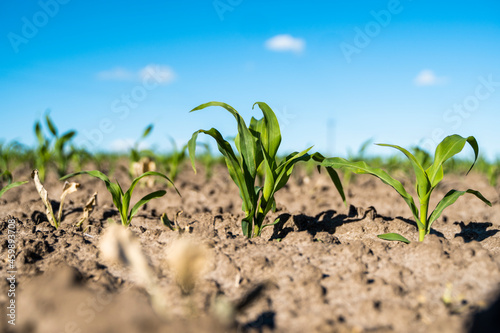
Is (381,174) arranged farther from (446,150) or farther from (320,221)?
(320,221)

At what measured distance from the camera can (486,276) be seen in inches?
56.6

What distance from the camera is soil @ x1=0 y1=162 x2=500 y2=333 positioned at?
1.12m

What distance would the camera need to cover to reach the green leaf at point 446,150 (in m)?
1.93

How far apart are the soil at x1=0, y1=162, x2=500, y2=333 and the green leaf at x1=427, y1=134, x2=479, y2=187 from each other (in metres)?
A: 0.36

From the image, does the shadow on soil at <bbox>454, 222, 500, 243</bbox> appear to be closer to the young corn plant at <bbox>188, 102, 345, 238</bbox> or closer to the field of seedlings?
the field of seedlings

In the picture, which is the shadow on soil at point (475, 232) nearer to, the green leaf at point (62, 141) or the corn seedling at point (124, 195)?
the corn seedling at point (124, 195)

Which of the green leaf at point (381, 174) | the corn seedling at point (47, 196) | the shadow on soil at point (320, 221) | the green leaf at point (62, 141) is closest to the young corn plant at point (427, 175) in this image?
the green leaf at point (381, 174)

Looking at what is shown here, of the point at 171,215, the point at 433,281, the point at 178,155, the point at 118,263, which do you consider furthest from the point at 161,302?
the point at 178,155

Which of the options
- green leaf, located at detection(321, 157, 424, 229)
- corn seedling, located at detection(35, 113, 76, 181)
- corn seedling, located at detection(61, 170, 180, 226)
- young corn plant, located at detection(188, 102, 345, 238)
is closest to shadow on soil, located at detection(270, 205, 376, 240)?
young corn plant, located at detection(188, 102, 345, 238)

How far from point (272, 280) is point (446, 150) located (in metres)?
1.21

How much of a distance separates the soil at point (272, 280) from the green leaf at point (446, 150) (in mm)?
355

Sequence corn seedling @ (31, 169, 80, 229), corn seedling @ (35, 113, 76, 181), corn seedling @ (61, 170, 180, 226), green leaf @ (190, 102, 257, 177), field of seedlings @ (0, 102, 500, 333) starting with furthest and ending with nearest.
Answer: corn seedling @ (35, 113, 76, 181), corn seedling @ (31, 169, 80, 229), corn seedling @ (61, 170, 180, 226), green leaf @ (190, 102, 257, 177), field of seedlings @ (0, 102, 500, 333)

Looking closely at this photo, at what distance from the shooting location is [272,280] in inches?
56.6

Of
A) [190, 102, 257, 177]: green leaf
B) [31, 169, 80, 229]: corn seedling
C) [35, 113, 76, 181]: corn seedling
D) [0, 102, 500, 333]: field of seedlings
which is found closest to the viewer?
[0, 102, 500, 333]: field of seedlings
